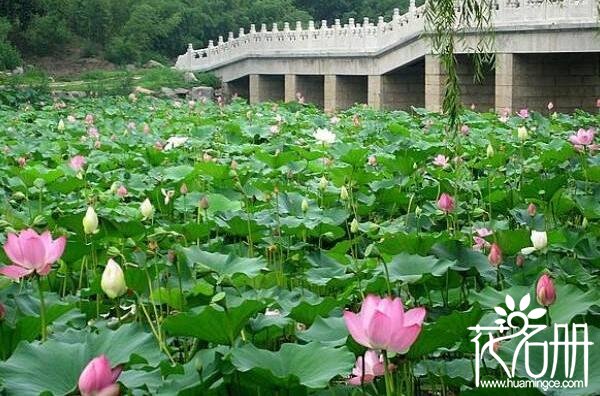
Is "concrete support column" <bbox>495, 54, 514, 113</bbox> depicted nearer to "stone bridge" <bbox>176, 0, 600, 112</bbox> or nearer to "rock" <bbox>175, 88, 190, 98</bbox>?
"stone bridge" <bbox>176, 0, 600, 112</bbox>

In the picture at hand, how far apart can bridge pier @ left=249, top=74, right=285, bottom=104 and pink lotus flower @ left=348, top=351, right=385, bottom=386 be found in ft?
68.4

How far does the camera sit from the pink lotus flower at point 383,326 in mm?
1360

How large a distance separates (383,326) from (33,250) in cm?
70

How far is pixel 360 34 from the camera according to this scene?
18.4m

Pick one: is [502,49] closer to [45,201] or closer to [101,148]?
[101,148]

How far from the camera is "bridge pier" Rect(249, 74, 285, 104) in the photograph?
74.7 ft

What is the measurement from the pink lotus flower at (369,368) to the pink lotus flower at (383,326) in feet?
0.70

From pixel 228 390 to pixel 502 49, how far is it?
13223 millimetres

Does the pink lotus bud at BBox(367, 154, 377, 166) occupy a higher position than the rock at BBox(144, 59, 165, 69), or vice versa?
the rock at BBox(144, 59, 165, 69)

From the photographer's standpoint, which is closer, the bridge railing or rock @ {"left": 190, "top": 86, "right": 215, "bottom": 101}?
the bridge railing

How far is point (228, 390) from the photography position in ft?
5.43

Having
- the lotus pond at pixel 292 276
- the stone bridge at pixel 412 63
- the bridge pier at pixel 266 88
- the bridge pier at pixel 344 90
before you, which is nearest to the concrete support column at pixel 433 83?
the stone bridge at pixel 412 63

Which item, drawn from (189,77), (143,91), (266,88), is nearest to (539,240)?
(143,91)

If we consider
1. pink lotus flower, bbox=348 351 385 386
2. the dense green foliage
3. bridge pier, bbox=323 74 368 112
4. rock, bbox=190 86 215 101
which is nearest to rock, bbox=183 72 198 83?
rock, bbox=190 86 215 101
